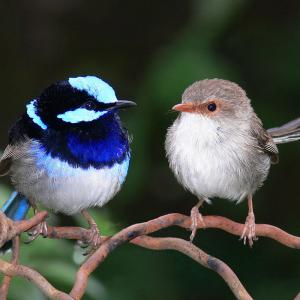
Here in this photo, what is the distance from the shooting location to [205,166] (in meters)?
3.54

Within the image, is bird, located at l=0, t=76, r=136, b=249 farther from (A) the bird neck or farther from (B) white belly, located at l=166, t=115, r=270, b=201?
(B) white belly, located at l=166, t=115, r=270, b=201

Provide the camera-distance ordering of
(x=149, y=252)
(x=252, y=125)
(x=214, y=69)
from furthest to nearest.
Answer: (x=149, y=252) → (x=214, y=69) → (x=252, y=125)

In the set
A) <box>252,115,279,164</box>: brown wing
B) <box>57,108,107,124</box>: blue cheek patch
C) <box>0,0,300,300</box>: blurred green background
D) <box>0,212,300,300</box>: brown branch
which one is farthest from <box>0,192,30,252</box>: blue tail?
<box>252,115,279,164</box>: brown wing

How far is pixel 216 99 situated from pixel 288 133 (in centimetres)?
48

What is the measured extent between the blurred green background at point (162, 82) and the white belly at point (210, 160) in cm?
47

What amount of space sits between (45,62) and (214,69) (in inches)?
79.4

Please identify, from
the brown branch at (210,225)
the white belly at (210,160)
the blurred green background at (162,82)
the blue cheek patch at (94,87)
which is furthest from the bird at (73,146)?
the brown branch at (210,225)

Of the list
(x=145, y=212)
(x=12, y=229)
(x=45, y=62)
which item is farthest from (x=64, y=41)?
(x=12, y=229)

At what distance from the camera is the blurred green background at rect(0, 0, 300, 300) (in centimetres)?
501

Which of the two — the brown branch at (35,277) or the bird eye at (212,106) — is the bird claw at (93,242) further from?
the bird eye at (212,106)

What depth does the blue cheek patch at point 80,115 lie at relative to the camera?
→ 330 cm

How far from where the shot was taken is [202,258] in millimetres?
2543

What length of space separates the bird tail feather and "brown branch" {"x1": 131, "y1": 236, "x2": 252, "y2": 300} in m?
1.48

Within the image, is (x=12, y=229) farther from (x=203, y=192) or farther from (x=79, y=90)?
(x=203, y=192)
